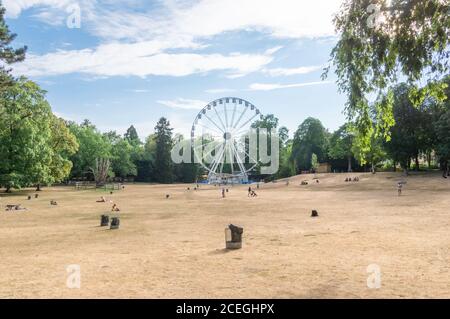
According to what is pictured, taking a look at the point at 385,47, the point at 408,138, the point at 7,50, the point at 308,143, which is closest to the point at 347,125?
the point at 385,47

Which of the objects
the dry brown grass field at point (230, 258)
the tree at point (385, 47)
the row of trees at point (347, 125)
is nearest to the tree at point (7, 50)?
the row of trees at point (347, 125)

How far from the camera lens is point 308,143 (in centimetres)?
10350

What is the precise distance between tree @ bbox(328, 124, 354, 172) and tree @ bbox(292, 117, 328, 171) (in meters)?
6.83

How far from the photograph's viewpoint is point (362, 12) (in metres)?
11.2

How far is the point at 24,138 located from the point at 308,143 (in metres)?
71.7

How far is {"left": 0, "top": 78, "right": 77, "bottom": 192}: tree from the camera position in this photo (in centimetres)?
5178

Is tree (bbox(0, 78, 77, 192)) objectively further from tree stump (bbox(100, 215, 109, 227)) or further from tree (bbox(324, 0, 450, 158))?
tree (bbox(324, 0, 450, 158))

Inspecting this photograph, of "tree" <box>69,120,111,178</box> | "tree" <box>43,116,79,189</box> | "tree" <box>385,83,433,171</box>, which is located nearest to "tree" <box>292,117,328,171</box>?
"tree" <box>385,83,433,171</box>

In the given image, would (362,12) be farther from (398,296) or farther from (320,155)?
(320,155)

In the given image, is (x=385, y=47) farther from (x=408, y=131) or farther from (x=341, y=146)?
(x=341, y=146)

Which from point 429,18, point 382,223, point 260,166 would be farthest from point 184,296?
point 260,166

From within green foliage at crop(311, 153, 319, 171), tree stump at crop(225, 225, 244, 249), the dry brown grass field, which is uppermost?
green foliage at crop(311, 153, 319, 171)

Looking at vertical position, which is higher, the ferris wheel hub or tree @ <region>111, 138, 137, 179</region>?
the ferris wheel hub

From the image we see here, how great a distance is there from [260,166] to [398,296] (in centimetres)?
9482
